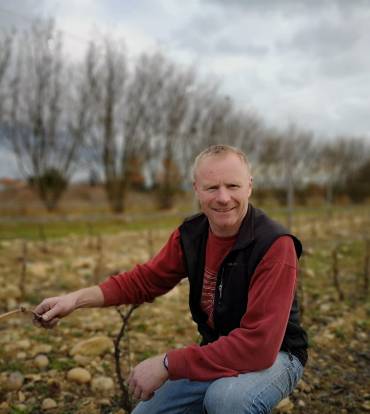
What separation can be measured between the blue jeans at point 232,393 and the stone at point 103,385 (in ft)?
3.03

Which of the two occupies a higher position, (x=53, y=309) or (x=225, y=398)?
(x=53, y=309)

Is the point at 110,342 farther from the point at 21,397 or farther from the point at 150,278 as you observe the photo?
the point at 150,278

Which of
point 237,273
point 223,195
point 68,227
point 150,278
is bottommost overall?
point 68,227

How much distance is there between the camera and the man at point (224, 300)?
5.39ft

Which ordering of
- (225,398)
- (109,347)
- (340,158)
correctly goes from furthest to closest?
(340,158), (109,347), (225,398)

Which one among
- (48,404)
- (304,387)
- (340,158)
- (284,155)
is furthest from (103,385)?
(340,158)

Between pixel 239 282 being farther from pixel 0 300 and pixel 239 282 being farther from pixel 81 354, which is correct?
pixel 0 300

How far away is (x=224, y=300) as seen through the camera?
1864mm

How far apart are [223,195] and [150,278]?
66 centimetres

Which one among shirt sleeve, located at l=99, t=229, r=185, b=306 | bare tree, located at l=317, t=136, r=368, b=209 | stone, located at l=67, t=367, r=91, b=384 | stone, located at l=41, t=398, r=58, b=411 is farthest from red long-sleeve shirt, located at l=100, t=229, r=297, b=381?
bare tree, located at l=317, t=136, r=368, b=209

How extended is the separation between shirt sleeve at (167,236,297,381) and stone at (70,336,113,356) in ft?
6.08

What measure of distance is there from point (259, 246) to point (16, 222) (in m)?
13.0

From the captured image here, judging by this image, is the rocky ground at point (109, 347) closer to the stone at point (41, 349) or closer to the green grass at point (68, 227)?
the stone at point (41, 349)

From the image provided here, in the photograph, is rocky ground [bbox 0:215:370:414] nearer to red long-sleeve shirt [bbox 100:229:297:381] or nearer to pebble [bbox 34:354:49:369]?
pebble [bbox 34:354:49:369]
